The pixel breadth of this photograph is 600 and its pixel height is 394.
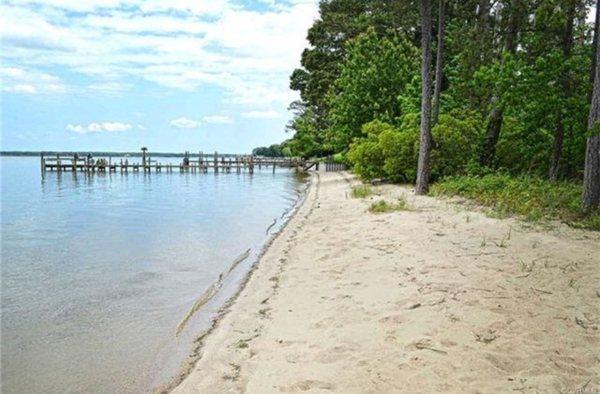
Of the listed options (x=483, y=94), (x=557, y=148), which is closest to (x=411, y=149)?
(x=483, y=94)

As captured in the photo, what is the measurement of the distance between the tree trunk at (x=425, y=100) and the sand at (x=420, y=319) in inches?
286

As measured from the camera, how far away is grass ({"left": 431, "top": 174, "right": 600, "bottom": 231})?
33.8 ft

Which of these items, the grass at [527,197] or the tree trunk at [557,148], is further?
the tree trunk at [557,148]

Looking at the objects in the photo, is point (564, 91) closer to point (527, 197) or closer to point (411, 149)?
point (527, 197)

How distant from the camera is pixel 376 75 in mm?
28969

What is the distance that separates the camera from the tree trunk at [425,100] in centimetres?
1603

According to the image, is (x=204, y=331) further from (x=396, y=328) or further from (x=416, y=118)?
(x=416, y=118)

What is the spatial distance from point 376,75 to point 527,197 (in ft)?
59.1

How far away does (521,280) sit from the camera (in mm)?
6461

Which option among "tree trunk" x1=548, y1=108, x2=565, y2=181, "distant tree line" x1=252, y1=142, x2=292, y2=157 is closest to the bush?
"tree trunk" x1=548, y1=108, x2=565, y2=181

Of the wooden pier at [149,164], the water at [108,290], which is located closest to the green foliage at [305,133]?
the wooden pier at [149,164]

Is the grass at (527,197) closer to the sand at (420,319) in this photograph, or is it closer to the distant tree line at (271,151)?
the sand at (420,319)

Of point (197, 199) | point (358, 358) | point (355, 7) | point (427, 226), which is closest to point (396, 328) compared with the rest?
point (358, 358)

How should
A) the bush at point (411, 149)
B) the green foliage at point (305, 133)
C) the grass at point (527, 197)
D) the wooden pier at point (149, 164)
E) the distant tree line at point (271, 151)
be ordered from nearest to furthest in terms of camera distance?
the grass at point (527, 197)
the bush at point (411, 149)
the green foliage at point (305, 133)
the wooden pier at point (149, 164)
the distant tree line at point (271, 151)
